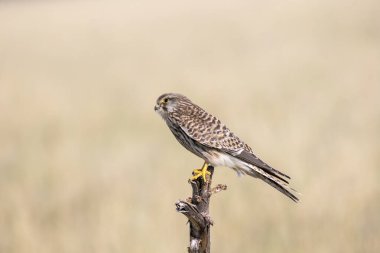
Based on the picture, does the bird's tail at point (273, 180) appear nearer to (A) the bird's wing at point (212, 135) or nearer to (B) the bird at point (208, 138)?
(B) the bird at point (208, 138)

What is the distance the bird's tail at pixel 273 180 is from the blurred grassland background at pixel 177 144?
4.10 ft

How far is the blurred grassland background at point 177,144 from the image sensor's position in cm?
650

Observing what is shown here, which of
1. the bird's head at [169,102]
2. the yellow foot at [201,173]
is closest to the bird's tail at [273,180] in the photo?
the yellow foot at [201,173]

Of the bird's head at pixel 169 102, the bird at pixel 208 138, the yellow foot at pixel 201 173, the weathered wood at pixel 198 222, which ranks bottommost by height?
the weathered wood at pixel 198 222

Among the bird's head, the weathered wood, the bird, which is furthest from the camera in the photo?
the bird's head

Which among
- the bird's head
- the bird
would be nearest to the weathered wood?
the bird

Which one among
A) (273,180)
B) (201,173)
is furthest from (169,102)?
(273,180)

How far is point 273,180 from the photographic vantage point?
187 inches

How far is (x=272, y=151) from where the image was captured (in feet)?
27.9

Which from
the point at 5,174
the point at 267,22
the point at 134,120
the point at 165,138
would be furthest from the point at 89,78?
the point at 267,22

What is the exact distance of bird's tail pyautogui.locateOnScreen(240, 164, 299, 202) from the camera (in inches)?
178

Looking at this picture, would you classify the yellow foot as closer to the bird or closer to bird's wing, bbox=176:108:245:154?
the bird

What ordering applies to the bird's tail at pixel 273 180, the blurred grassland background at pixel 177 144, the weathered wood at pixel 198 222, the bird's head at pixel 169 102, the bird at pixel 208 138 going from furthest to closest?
the blurred grassland background at pixel 177 144 < the bird's head at pixel 169 102 < the bird at pixel 208 138 < the bird's tail at pixel 273 180 < the weathered wood at pixel 198 222

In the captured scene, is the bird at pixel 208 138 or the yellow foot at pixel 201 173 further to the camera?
the bird at pixel 208 138
